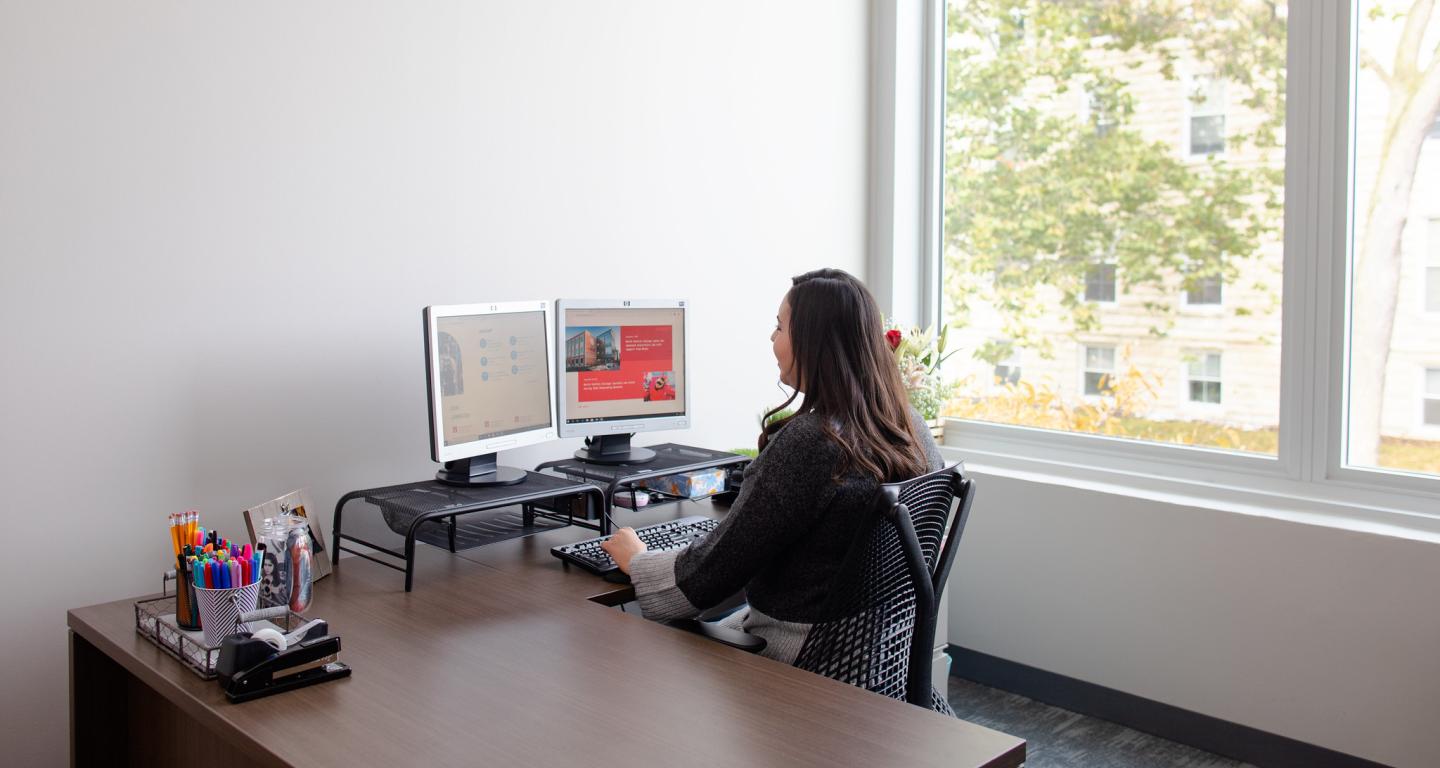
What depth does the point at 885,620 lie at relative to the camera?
72.8 inches

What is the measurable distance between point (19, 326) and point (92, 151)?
357 millimetres

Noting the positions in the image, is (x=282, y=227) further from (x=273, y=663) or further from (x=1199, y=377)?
(x=1199, y=377)

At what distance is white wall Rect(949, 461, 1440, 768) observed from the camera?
2619 mm

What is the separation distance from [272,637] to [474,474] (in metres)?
0.81

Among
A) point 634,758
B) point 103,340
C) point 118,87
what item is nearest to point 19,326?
point 103,340

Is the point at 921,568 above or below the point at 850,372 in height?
below

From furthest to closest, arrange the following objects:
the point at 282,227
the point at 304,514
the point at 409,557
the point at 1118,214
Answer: the point at 1118,214 → the point at 282,227 → the point at 304,514 → the point at 409,557

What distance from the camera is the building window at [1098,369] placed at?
136 inches

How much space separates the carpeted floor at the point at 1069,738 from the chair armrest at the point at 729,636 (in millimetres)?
1190

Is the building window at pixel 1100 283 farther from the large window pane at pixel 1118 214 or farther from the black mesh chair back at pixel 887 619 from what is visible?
the black mesh chair back at pixel 887 619

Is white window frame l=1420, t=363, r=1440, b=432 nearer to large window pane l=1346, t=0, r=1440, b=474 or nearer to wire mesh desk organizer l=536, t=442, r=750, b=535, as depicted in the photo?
large window pane l=1346, t=0, r=1440, b=474

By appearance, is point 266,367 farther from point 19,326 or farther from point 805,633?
point 805,633

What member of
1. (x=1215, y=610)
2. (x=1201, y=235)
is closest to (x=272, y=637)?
(x=1215, y=610)

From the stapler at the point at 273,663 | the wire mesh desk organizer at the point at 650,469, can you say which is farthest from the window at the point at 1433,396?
the stapler at the point at 273,663
